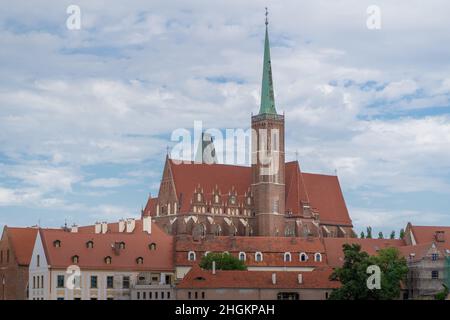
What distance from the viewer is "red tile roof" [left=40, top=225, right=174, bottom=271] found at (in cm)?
10775

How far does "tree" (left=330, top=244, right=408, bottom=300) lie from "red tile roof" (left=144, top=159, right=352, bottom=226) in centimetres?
4601

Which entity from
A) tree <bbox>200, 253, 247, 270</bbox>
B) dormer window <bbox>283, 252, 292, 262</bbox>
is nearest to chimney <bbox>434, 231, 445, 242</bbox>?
dormer window <bbox>283, 252, 292, 262</bbox>

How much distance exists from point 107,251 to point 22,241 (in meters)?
10.1

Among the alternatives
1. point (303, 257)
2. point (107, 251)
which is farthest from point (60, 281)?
point (303, 257)

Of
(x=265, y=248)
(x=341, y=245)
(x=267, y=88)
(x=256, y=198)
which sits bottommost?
(x=265, y=248)

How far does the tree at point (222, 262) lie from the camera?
110938 mm

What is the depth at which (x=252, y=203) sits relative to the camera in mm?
159250

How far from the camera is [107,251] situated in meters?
111

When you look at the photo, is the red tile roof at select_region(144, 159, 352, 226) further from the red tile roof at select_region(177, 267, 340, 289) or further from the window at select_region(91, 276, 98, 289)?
the red tile roof at select_region(177, 267, 340, 289)

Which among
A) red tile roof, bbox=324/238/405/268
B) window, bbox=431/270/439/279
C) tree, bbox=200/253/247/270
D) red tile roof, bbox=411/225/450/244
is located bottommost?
window, bbox=431/270/439/279

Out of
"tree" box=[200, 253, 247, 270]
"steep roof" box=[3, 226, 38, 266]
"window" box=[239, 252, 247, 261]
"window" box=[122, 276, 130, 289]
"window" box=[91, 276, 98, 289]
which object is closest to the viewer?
"window" box=[91, 276, 98, 289]

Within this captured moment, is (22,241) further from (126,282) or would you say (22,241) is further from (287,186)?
(287,186)

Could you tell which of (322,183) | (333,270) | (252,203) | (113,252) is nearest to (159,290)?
(113,252)
